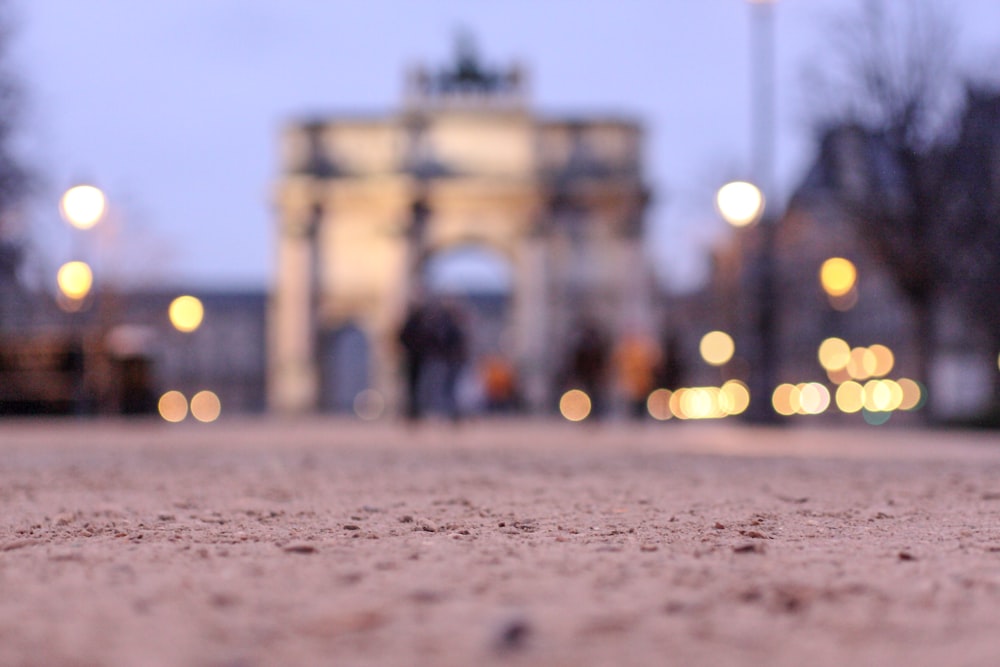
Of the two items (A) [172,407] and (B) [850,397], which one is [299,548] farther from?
(B) [850,397]

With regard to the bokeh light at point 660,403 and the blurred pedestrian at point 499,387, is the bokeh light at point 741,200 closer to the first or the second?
the bokeh light at point 660,403

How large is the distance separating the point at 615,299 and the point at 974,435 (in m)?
26.0

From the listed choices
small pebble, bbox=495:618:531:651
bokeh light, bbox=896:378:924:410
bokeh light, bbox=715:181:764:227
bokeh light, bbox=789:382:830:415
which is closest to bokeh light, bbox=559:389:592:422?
bokeh light, bbox=789:382:830:415

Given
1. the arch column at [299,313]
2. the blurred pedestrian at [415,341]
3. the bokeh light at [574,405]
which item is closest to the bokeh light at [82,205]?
the blurred pedestrian at [415,341]

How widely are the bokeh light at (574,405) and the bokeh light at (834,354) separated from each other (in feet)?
45.6

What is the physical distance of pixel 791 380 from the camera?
64.2m

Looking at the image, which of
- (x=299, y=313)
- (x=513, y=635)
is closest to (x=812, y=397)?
(x=299, y=313)

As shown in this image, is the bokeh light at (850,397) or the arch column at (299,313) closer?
the arch column at (299,313)

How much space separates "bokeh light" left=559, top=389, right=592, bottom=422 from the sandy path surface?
29221 mm

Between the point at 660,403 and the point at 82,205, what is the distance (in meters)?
13.6

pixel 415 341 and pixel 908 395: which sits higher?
pixel 415 341

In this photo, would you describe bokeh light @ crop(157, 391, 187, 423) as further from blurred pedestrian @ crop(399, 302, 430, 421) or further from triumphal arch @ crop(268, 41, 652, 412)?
blurred pedestrian @ crop(399, 302, 430, 421)

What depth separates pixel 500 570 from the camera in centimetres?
438

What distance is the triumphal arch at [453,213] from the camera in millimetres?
44562
